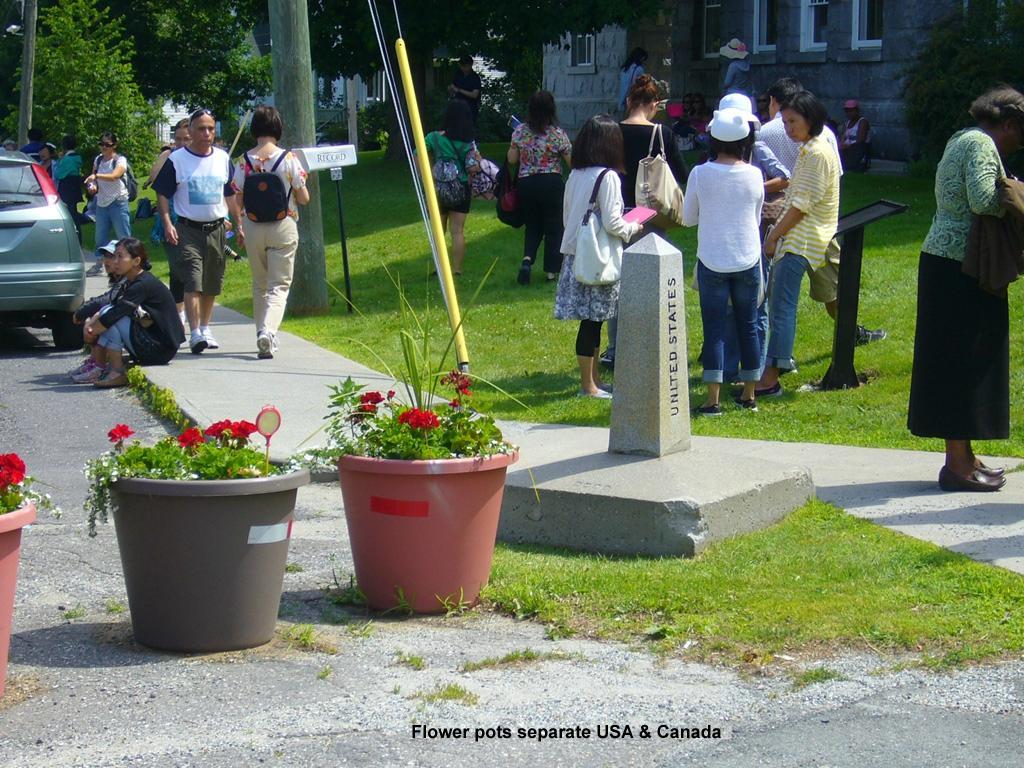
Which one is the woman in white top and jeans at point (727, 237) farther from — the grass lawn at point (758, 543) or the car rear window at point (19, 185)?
the car rear window at point (19, 185)

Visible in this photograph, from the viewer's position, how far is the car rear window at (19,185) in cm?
1254

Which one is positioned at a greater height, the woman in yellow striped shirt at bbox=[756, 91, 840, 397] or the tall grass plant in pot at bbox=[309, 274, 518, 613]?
the woman in yellow striped shirt at bbox=[756, 91, 840, 397]

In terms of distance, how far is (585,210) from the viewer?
9.10 m

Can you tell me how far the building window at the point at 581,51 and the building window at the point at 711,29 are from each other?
12.3 feet

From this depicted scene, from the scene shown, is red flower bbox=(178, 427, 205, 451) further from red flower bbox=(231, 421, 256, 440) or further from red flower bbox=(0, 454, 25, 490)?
red flower bbox=(0, 454, 25, 490)

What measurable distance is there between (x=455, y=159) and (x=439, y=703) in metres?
10.2

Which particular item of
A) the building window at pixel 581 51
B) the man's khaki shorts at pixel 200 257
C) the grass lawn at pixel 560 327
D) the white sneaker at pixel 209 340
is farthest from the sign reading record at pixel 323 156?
the building window at pixel 581 51

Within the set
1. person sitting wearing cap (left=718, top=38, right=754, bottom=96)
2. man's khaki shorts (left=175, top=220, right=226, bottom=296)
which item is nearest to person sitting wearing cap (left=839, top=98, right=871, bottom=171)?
person sitting wearing cap (left=718, top=38, right=754, bottom=96)

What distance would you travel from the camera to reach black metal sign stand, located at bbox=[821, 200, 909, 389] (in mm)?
9586

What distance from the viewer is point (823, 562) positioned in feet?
19.5

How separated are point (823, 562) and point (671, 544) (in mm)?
641

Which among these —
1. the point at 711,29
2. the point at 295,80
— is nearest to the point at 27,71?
the point at 711,29

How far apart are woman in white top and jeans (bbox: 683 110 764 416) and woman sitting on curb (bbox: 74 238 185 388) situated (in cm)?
424

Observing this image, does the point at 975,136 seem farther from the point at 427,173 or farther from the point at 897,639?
the point at 427,173
